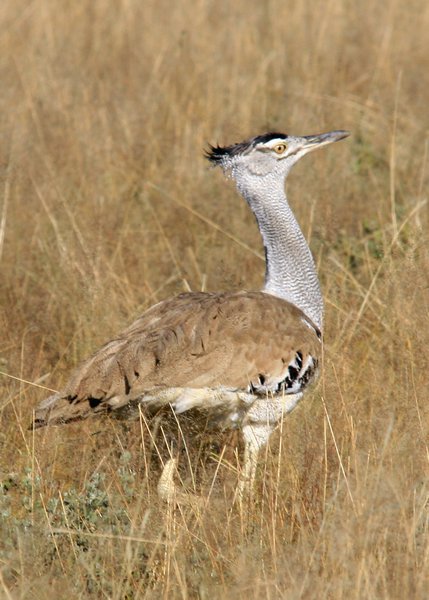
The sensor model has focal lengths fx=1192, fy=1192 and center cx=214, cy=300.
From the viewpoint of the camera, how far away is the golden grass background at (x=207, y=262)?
2842mm

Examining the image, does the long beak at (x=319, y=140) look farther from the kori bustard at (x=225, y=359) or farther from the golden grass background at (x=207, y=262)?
the golden grass background at (x=207, y=262)

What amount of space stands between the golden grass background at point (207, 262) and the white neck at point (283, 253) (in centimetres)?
24

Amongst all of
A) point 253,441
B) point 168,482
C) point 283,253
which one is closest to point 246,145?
point 283,253

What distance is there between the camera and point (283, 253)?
3947 millimetres

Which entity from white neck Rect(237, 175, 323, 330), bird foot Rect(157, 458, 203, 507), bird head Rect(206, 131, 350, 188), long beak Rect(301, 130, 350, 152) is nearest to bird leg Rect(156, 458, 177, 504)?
bird foot Rect(157, 458, 203, 507)

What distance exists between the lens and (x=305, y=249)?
13.0ft

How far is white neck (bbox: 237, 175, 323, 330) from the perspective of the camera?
391 centimetres

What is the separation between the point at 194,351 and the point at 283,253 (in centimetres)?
61

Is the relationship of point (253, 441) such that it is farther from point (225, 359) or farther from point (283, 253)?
point (283, 253)

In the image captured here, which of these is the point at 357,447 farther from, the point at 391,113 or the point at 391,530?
the point at 391,113

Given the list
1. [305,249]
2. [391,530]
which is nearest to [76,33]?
[305,249]

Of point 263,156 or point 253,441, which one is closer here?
point 253,441

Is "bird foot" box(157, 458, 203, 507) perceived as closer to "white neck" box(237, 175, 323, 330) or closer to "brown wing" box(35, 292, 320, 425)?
"brown wing" box(35, 292, 320, 425)

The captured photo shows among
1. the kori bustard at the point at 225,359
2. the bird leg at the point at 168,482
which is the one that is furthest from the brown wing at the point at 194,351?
the bird leg at the point at 168,482
